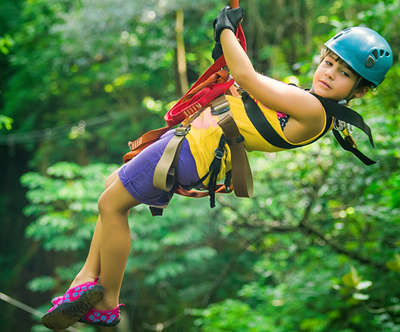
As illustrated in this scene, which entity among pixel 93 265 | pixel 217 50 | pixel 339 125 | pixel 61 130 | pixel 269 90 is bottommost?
pixel 93 265

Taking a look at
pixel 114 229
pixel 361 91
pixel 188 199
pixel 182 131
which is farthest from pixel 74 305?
pixel 188 199

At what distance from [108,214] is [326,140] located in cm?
203

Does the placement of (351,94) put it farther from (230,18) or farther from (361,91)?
(230,18)

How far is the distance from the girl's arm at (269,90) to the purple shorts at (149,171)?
0.27m

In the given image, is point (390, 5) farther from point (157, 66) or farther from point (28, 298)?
point (28, 298)

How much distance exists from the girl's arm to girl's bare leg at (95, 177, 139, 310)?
1.69ft

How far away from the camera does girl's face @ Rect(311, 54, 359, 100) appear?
138cm

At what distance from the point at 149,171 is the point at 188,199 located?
4.59 m

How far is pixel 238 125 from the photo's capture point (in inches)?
54.7

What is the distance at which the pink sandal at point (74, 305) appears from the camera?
4.76 feet

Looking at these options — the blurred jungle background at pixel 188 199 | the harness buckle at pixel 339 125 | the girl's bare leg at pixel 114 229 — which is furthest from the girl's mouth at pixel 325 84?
the blurred jungle background at pixel 188 199

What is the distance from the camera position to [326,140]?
309 cm

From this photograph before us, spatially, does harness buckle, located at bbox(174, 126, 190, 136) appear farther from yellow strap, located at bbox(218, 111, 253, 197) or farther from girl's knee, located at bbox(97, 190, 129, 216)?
girl's knee, located at bbox(97, 190, 129, 216)

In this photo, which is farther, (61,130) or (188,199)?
(61,130)
